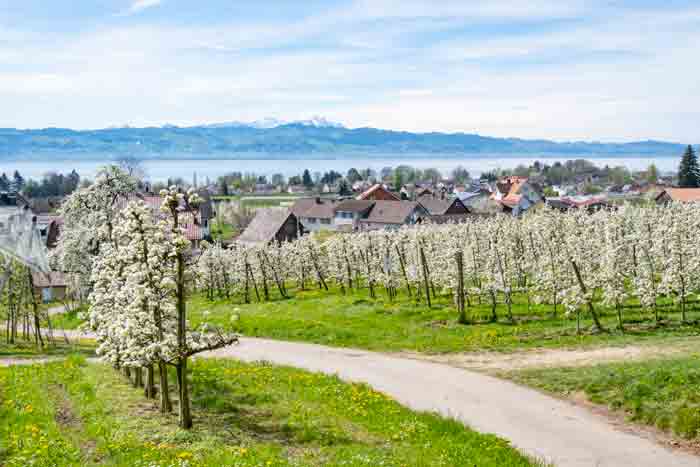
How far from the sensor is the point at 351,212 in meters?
121

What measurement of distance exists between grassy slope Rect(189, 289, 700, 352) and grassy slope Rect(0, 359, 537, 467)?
13.5 feet

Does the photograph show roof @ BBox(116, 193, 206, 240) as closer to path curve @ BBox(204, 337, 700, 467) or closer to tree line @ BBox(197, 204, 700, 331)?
tree line @ BBox(197, 204, 700, 331)

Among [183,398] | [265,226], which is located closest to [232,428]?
[183,398]

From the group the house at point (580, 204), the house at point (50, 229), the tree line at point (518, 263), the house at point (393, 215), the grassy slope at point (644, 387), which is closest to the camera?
the grassy slope at point (644, 387)

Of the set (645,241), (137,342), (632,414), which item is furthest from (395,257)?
(137,342)

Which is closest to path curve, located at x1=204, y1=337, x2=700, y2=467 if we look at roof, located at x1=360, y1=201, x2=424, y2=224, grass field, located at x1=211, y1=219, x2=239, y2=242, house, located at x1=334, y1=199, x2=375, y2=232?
roof, located at x1=360, y1=201, x2=424, y2=224

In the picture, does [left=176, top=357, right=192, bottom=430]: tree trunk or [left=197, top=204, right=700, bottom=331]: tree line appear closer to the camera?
[left=176, top=357, right=192, bottom=430]: tree trunk

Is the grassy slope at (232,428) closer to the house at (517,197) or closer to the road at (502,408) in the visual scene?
the road at (502,408)

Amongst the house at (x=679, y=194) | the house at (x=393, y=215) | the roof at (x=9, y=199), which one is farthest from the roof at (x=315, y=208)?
the roof at (x=9, y=199)

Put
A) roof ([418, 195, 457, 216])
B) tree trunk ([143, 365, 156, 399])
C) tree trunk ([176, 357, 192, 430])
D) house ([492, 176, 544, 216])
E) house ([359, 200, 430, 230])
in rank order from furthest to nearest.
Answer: house ([492, 176, 544, 216]) < roof ([418, 195, 457, 216]) < house ([359, 200, 430, 230]) < tree trunk ([143, 365, 156, 399]) < tree trunk ([176, 357, 192, 430])

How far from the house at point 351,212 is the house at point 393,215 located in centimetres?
102

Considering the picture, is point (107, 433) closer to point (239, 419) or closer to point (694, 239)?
point (239, 419)

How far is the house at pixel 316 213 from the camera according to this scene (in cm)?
12710

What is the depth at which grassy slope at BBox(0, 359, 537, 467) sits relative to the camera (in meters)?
14.5
